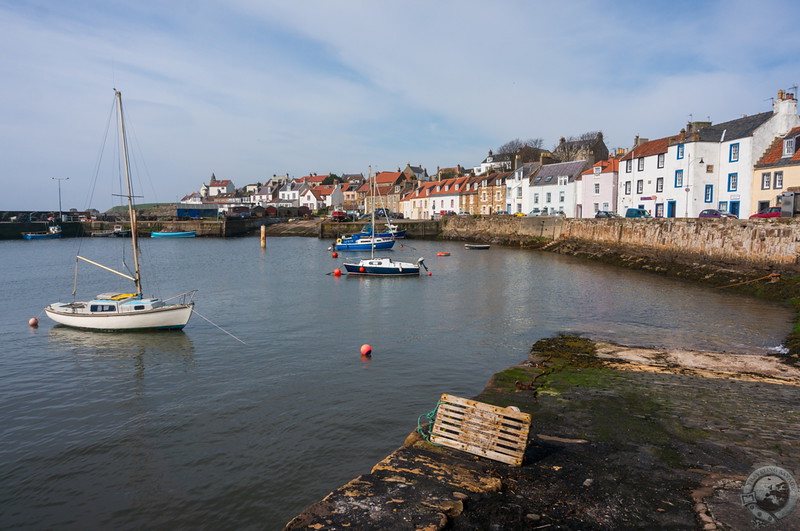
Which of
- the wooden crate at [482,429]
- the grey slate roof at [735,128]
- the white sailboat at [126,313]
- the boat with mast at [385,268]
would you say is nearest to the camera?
the wooden crate at [482,429]

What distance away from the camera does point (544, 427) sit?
415 inches

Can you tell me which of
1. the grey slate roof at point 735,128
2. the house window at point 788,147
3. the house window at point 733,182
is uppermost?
the grey slate roof at point 735,128

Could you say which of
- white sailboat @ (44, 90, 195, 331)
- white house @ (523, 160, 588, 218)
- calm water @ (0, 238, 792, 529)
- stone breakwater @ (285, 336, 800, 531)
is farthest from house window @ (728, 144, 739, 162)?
white sailboat @ (44, 90, 195, 331)

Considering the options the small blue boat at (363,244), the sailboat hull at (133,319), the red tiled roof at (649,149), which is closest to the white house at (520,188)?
the red tiled roof at (649,149)

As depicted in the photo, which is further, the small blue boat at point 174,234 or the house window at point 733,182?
the small blue boat at point 174,234

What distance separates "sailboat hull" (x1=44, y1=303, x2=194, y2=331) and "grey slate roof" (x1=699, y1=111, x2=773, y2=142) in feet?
148

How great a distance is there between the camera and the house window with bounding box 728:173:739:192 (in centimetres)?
4431

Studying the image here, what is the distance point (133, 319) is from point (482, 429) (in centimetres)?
1973

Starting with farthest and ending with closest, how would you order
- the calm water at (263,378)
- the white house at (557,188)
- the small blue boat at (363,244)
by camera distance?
the small blue boat at (363,244) → the white house at (557,188) → the calm water at (263,378)

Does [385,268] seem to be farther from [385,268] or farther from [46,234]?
[46,234]

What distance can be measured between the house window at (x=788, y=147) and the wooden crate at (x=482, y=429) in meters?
42.0

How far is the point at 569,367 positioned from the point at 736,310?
1522cm

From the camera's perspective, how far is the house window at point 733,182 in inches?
1745

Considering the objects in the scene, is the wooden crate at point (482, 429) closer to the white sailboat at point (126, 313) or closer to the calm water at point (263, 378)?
the calm water at point (263, 378)
